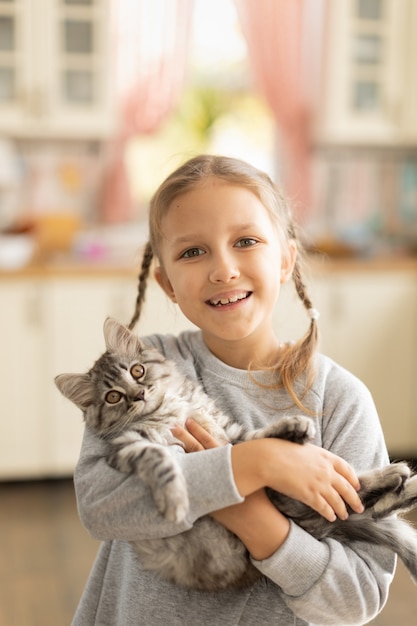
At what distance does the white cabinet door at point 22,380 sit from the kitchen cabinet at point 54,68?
83cm

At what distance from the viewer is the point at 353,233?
3.99 meters

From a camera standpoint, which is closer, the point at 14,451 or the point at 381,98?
the point at 14,451

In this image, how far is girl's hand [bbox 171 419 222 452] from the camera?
1.05m

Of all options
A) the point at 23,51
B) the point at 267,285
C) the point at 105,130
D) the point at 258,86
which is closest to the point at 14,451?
the point at 105,130

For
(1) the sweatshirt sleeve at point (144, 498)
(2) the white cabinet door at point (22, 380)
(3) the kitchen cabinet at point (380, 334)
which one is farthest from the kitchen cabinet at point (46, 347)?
(1) the sweatshirt sleeve at point (144, 498)

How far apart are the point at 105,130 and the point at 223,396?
2.76 m

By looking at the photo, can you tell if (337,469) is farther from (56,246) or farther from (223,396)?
(56,246)

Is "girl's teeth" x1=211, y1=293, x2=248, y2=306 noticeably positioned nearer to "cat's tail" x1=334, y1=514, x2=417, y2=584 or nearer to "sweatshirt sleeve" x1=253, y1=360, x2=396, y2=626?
"sweatshirt sleeve" x1=253, y1=360, x2=396, y2=626

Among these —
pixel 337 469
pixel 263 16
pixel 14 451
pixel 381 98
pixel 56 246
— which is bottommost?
pixel 14 451

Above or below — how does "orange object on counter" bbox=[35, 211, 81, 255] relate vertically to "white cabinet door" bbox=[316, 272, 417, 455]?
above

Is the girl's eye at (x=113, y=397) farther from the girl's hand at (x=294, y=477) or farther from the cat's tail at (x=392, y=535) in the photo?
the cat's tail at (x=392, y=535)

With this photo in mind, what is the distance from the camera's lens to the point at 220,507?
3.20 ft

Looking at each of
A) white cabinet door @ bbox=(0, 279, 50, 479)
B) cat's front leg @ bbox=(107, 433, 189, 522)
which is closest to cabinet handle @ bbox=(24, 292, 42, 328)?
white cabinet door @ bbox=(0, 279, 50, 479)

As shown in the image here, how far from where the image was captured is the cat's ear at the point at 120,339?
113 cm
